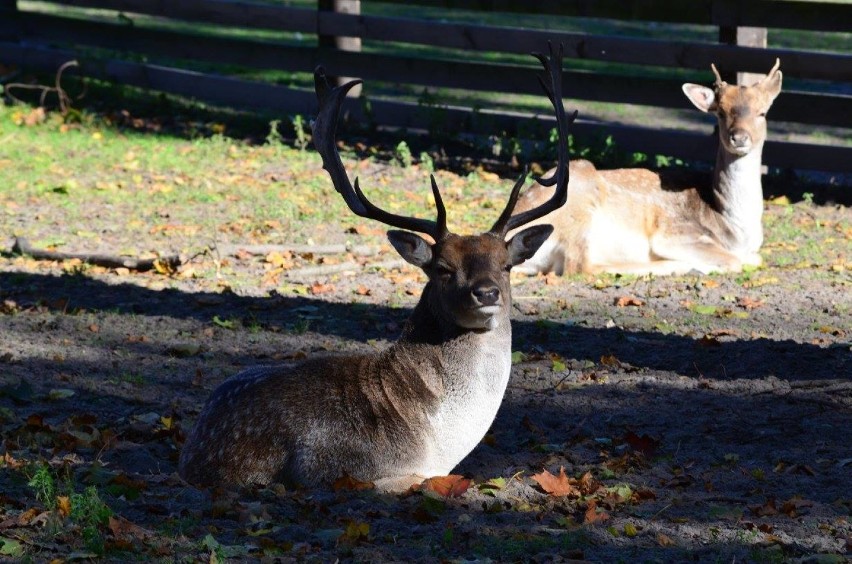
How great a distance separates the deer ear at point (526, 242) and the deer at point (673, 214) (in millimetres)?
4763

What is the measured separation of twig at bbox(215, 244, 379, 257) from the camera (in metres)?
10.9

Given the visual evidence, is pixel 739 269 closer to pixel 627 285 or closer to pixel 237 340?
pixel 627 285

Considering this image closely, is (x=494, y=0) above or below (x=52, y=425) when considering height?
above

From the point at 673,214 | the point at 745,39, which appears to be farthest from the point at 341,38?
the point at 673,214

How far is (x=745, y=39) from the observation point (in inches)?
539

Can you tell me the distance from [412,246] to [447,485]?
1112 mm

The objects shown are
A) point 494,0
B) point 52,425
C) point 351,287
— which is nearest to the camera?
point 52,425

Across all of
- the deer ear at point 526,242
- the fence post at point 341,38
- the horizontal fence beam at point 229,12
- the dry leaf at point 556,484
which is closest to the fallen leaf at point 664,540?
the dry leaf at point 556,484

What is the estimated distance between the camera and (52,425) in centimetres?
665

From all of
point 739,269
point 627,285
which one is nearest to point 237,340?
point 627,285

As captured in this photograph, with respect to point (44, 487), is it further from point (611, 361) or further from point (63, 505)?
point (611, 361)

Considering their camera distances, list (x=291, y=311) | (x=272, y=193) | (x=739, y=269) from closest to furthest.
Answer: (x=291, y=311) < (x=739, y=269) < (x=272, y=193)

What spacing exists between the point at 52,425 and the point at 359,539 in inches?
88.5

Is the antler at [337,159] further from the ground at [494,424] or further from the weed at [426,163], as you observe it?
the weed at [426,163]
